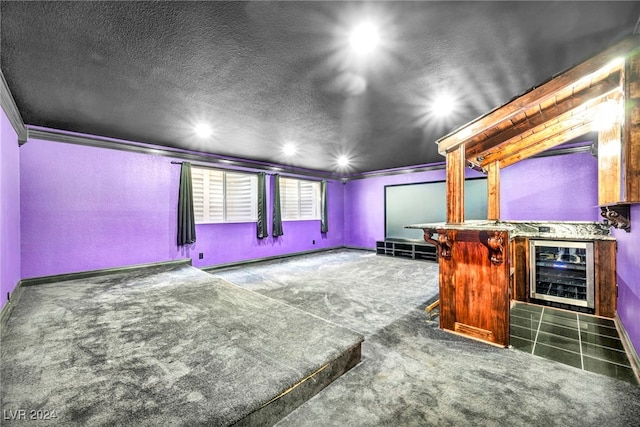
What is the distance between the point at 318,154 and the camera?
5734 millimetres

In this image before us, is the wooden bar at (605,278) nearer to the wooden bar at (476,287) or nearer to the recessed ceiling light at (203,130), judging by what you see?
the wooden bar at (476,287)

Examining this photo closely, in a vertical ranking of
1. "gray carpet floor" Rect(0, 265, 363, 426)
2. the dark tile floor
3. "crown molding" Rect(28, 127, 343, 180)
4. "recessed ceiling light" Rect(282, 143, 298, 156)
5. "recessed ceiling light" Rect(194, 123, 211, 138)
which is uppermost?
"recessed ceiling light" Rect(194, 123, 211, 138)

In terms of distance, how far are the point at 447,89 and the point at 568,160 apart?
3.97 m

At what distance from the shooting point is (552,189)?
198 inches

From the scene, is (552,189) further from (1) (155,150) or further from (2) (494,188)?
(1) (155,150)

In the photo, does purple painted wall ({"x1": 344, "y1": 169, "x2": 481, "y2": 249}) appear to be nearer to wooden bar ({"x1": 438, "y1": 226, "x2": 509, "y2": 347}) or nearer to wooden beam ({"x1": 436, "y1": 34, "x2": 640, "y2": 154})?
wooden beam ({"x1": 436, "y1": 34, "x2": 640, "y2": 154})

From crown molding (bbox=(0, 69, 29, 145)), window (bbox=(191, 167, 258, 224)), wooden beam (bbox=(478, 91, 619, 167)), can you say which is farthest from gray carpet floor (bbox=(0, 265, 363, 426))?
wooden beam (bbox=(478, 91, 619, 167))

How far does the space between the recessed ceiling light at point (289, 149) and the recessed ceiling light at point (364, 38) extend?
296 cm

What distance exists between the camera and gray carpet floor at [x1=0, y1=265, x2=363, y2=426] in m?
1.40

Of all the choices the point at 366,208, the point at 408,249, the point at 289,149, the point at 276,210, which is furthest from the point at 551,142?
the point at 276,210

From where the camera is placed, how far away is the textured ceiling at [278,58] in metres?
1.68

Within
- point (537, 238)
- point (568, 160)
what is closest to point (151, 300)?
point (537, 238)

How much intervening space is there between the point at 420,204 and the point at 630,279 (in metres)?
4.93

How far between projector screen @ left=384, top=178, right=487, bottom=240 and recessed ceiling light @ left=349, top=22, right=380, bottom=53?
5173mm
